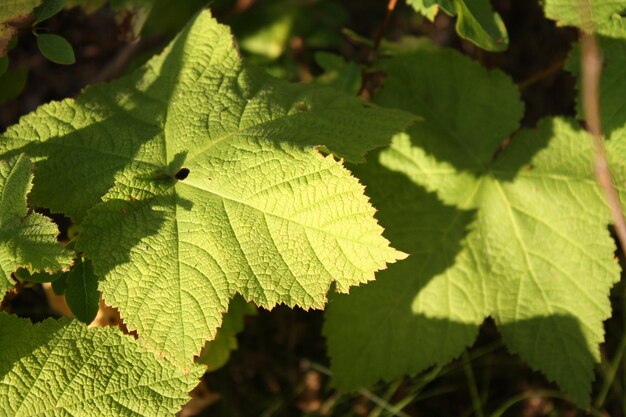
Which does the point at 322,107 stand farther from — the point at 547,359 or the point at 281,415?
the point at 281,415

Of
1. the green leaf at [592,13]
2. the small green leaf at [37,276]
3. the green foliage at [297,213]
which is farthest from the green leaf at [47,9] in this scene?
the green leaf at [592,13]

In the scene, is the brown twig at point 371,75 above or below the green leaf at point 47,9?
below

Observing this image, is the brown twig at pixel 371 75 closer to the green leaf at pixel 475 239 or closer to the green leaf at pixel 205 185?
the green leaf at pixel 475 239

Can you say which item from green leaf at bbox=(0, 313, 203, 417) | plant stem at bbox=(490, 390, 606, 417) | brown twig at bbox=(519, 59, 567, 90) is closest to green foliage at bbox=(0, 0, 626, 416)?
green leaf at bbox=(0, 313, 203, 417)

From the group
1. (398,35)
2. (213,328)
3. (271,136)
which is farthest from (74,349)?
(398,35)

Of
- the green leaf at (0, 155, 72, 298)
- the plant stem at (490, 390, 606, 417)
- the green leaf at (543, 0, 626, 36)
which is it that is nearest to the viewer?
the green leaf at (0, 155, 72, 298)

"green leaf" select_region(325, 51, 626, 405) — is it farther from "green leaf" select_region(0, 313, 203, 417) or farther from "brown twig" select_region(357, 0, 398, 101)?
"green leaf" select_region(0, 313, 203, 417)

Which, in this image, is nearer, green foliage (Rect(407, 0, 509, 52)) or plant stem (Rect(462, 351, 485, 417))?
green foliage (Rect(407, 0, 509, 52))
